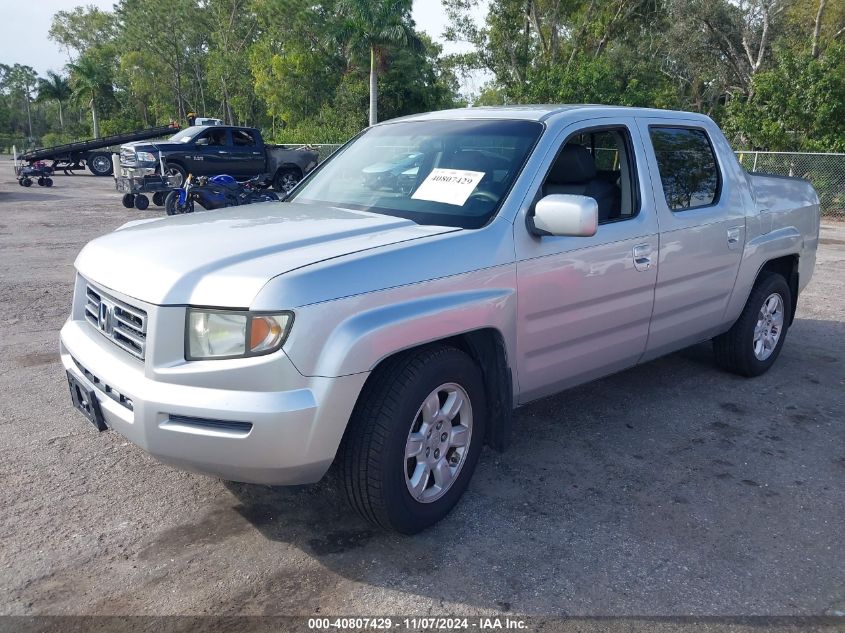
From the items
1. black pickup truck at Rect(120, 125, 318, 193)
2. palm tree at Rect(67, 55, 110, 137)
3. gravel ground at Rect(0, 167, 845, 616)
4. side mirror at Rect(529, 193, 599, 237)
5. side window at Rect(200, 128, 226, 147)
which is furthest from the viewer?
palm tree at Rect(67, 55, 110, 137)

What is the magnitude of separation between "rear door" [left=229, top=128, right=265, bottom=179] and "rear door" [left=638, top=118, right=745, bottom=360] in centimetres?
1570

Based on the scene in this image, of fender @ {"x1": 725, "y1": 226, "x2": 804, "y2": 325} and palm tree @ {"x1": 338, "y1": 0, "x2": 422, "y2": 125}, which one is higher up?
palm tree @ {"x1": 338, "y1": 0, "x2": 422, "y2": 125}

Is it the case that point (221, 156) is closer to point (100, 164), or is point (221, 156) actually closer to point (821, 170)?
point (100, 164)

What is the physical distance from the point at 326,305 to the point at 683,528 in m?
1.96

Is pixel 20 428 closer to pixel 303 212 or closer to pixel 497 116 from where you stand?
pixel 303 212

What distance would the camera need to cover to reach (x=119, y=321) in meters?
2.91

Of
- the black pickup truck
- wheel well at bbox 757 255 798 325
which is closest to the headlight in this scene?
wheel well at bbox 757 255 798 325

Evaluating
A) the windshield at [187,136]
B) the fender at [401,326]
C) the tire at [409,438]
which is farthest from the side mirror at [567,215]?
the windshield at [187,136]

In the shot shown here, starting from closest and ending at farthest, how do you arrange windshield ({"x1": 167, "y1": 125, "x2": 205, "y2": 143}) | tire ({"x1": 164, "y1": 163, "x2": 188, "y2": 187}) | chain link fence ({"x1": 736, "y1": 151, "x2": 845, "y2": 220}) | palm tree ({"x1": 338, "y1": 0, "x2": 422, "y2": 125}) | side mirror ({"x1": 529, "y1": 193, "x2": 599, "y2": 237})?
1. side mirror ({"x1": 529, "y1": 193, "x2": 599, "y2": 237})
2. tire ({"x1": 164, "y1": 163, "x2": 188, "y2": 187})
3. chain link fence ({"x1": 736, "y1": 151, "x2": 845, "y2": 220})
4. windshield ({"x1": 167, "y1": 125, "x2": 205, "y2": 143})
5. palm tree ({"x1": 338, "y1": 0, "x2": 422, "y2": 125})

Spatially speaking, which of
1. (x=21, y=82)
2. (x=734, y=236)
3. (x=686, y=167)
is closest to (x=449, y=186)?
(x=686, y=167)

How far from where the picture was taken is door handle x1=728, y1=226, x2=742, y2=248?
183 inches

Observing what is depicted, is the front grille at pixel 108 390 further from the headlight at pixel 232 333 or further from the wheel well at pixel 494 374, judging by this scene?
the wheel well at pixel 494 374

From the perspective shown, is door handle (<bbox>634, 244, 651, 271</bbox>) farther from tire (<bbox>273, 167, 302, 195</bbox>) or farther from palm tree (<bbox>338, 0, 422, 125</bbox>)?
palm tree (<bbox>338, 0, 422, 125</bbox>)

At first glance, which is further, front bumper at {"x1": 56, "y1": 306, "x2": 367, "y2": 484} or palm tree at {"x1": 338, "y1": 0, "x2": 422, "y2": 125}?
palm tree at {"x1": 338, "y1": 0, "x2": 422, "y2": 125}
